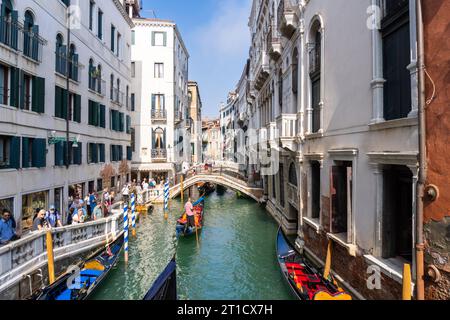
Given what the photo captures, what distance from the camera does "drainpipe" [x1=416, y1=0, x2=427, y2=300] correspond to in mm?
4016

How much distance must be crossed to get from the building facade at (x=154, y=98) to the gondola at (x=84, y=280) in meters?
13.6

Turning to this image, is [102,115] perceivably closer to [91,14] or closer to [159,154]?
[91,14]

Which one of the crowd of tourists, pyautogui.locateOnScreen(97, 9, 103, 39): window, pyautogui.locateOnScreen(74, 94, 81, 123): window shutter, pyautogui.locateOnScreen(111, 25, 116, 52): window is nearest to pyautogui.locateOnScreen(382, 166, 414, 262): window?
the crowd of tourists

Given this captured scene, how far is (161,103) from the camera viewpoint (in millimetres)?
22359

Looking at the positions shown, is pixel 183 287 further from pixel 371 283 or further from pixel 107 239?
pixel 371 283

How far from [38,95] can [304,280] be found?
28.6 ft

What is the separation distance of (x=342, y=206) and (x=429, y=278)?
2.91 meters

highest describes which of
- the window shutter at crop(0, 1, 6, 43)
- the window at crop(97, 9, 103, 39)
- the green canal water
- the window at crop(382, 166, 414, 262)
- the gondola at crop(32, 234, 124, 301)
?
the window at crop(97, 9, 103, 39)

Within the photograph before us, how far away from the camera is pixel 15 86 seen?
792 centimetres

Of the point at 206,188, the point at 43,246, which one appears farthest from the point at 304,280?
the point at 206,188

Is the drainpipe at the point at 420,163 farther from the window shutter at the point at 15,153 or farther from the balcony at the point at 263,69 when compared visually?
the balcony at the point at 263,69

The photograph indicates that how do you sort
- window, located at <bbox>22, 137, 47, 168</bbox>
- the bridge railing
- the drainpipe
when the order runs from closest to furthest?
the drainpipe
the bridge railing
window, located at <bbox>22, 137, 47, 168</bbox>

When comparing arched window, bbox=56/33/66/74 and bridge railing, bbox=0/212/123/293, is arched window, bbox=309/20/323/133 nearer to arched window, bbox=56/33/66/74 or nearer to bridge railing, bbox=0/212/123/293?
bridge railing, bbox=0/212/123/293

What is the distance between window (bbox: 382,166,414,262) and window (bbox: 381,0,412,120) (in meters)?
1.00
